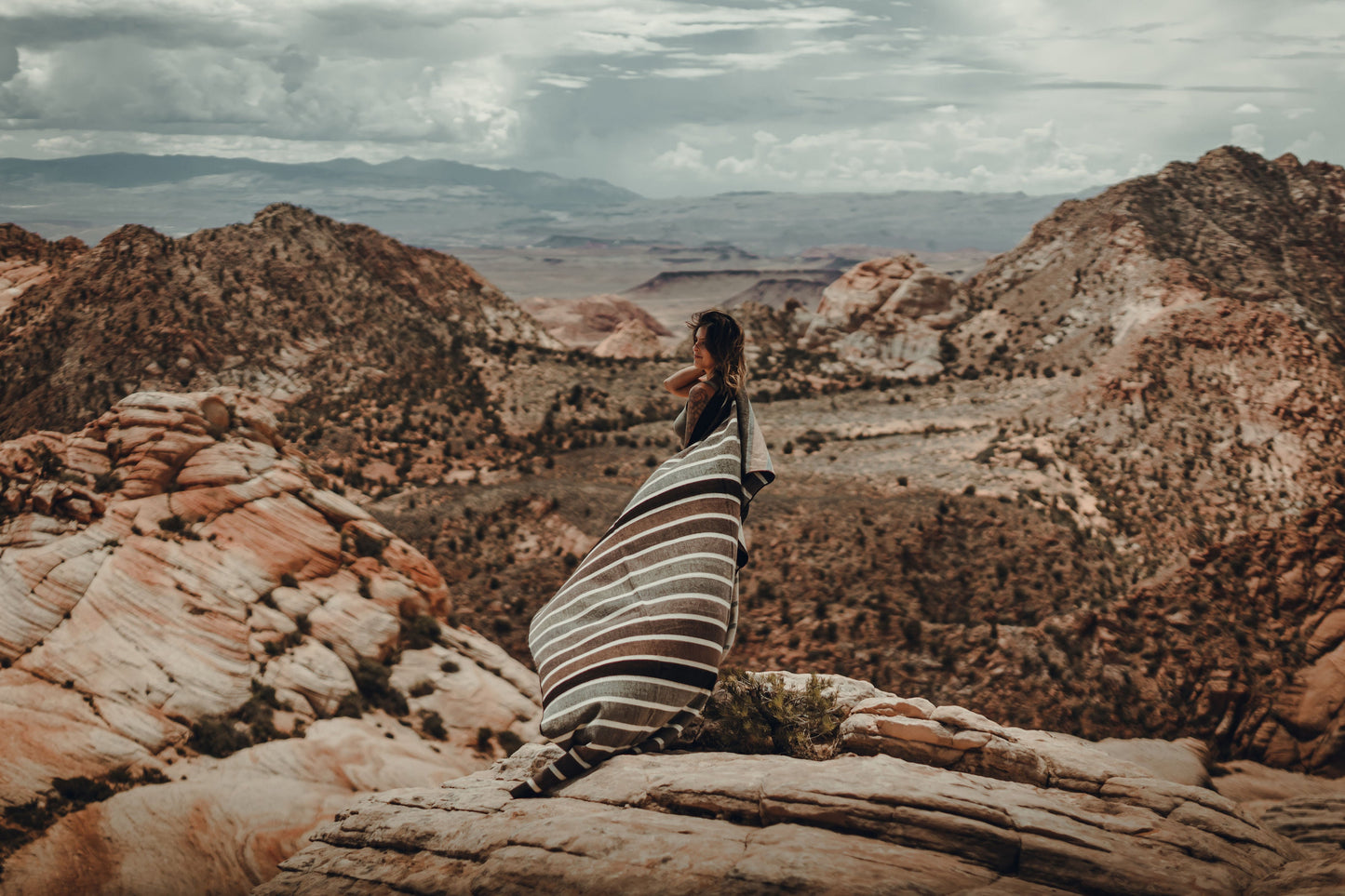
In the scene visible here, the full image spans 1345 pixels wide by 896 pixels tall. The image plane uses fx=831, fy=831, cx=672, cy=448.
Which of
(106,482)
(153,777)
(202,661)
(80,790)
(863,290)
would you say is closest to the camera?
(80,790)

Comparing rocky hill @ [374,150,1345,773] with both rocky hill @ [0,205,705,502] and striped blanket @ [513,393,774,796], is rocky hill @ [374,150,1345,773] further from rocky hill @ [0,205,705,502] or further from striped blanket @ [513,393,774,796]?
striped blanket @ [513,393,774,796]

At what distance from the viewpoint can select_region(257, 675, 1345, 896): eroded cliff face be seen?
5.05 meters

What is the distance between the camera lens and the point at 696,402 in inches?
290

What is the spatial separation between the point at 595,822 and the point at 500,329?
164ft

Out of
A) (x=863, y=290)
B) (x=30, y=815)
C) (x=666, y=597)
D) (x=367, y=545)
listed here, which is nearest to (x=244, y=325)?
(x=367, y=545)

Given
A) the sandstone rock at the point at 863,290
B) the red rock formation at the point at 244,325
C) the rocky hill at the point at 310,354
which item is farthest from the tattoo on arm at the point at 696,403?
the sandstone rock at the point at 863,290

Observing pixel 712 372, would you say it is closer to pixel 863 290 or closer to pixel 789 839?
pixel 789 839

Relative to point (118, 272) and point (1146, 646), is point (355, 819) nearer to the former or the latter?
point (1146, 646)

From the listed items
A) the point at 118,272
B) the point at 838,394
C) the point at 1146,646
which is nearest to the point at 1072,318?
the point at 838,394

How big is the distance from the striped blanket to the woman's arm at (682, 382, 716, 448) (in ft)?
0.60

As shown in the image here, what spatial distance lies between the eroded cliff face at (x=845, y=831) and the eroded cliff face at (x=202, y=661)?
473cm

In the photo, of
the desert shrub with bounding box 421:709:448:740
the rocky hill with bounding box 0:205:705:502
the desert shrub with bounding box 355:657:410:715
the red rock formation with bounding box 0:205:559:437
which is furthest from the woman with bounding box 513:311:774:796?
the red rock formation with bounding box 0:205:559:437

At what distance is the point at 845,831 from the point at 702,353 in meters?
3.90

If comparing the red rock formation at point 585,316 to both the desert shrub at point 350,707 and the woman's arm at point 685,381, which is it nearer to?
the desert shrub at point 350,707
